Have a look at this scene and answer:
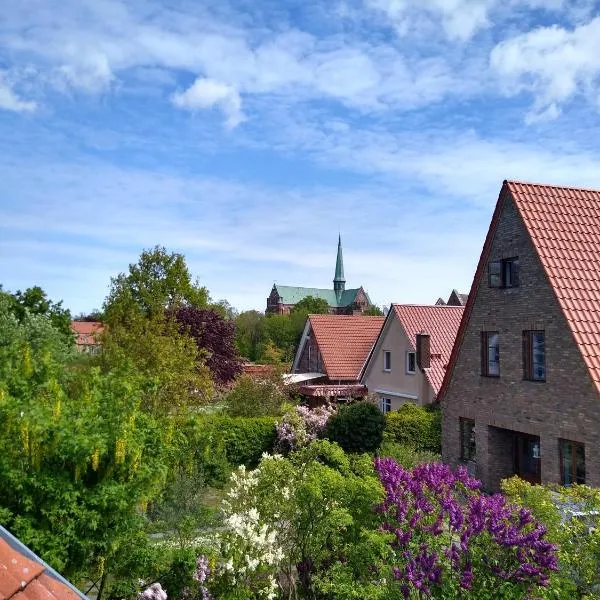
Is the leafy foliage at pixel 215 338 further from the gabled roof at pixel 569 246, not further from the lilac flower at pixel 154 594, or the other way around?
the lilac flower at pixel 154 594

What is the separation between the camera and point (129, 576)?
30.7ft

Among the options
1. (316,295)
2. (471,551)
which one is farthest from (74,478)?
(316,295)

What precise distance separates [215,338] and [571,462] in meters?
28.1

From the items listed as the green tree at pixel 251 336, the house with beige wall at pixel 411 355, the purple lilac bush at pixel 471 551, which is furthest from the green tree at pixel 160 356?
the green tree at pixel 251 336

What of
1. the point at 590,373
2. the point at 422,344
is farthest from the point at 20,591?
the point at 422,344

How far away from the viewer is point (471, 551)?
7414 millimetres

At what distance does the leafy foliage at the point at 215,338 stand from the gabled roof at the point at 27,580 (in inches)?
1492

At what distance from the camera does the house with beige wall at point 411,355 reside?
3194 centimetres

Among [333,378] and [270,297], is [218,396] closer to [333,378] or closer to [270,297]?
[333,378]

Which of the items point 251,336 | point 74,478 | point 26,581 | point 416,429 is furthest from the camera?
point 251,336

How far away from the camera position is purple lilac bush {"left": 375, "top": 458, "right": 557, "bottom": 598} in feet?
23.1

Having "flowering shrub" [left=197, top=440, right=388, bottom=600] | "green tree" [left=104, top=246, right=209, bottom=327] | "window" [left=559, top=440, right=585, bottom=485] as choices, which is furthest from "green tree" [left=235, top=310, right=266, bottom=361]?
"flowering shrub" [left=197, top=440, right=388, bottom=600]

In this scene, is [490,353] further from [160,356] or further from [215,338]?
[215,338]

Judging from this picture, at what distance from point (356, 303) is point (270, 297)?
2523 cm
